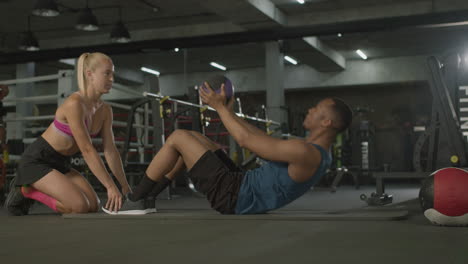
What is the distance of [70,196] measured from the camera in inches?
119

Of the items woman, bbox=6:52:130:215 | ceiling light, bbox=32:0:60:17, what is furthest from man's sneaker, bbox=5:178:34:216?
ceiling light, bbox=32:0:60:17

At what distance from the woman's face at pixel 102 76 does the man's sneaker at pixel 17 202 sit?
2.63 feet

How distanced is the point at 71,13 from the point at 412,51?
306 inches

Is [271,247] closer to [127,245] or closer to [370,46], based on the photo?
[127,245]

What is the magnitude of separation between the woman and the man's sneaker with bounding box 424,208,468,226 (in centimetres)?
158

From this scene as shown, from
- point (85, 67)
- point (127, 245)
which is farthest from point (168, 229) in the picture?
point (85, 67)

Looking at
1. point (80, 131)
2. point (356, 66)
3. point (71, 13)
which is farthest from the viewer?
point (356, 66)

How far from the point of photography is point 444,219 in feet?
7.67

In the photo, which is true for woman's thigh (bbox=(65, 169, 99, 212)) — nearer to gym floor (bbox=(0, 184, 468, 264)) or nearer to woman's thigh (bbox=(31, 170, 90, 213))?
woman's thigh (bbox=(31, 170, 90, 213))

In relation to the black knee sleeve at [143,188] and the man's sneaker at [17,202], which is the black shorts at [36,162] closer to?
the man's sneaker at [17,202]

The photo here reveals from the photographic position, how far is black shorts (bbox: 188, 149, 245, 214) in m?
2.64

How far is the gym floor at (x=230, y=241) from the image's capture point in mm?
1521

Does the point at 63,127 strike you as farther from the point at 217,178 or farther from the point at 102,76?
the point at 217,178

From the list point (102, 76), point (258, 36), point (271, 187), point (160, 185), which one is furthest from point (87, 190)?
point (258, 36)
